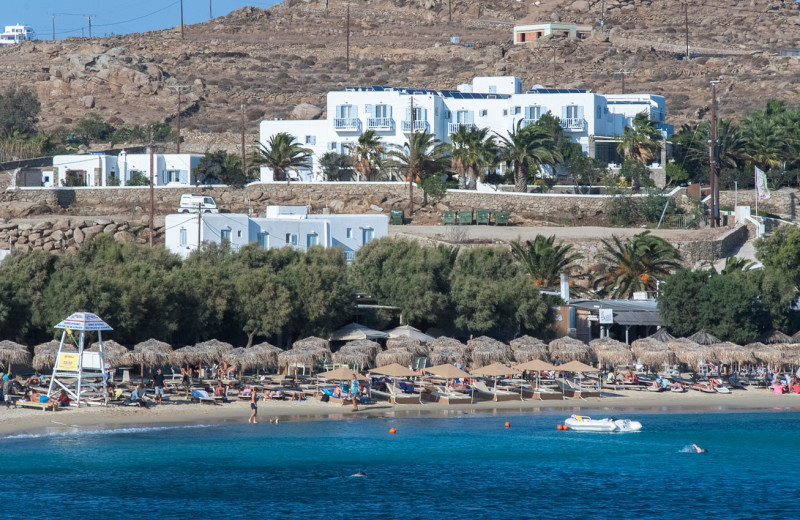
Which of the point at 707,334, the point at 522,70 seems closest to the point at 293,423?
the point at 707,334

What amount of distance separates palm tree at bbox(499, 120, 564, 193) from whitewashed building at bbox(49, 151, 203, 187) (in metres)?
21.0

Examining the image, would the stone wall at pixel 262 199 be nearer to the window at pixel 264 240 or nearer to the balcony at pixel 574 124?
the balcony at pixel 574 124

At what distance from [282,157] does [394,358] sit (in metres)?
33.8

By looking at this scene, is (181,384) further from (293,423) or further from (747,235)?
(747,235)

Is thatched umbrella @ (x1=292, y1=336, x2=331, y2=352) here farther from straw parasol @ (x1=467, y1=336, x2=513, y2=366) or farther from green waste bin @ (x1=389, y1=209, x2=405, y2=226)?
green waste bin @ (x1=389, y1=209, x2=405, y2=226)

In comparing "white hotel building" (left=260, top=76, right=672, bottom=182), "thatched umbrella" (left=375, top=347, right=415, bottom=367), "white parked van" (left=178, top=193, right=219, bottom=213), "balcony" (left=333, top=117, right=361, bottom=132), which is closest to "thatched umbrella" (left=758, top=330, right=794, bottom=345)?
"thatched umbrella" (left=375, top=347, right=415, bottom=367)

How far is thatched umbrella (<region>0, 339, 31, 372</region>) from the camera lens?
1604 inches

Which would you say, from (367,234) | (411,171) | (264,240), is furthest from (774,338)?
(411,171)

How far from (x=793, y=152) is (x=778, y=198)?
419 centimetres

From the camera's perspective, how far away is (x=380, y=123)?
253 feet

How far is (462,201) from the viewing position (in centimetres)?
7106

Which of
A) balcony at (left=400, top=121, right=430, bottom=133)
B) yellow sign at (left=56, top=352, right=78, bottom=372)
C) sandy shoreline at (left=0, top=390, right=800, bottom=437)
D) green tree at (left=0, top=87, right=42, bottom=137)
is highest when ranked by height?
green tree at (left=0, top=87, right=42, bottom=137)

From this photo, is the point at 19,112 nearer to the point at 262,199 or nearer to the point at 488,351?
the point at 262,199

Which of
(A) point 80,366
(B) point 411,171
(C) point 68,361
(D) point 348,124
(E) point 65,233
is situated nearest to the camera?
(A) point 80,366
